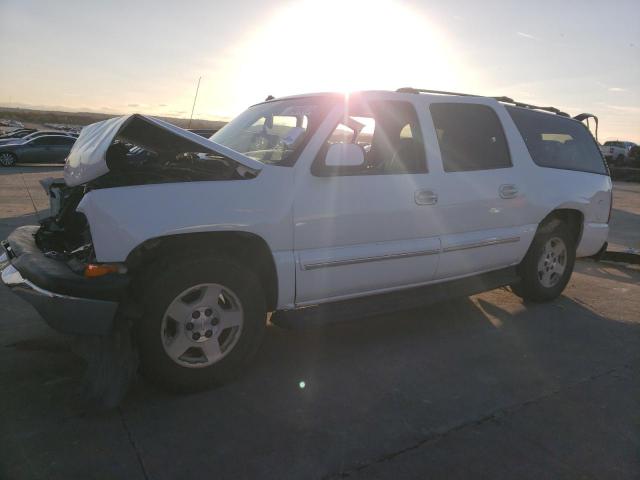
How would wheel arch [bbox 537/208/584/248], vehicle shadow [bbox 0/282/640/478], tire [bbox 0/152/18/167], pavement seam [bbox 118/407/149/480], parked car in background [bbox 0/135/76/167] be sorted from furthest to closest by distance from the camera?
1. parked car in background [bbox 0/135/76/167]
2. tire [bbox 0/152/18/167]
3. wheel arch [bbox 537/208/584/248]
4. vehicle shadow [bbox 0/282/640/478]
5. pavement seam [bbox 118/407/149/480]

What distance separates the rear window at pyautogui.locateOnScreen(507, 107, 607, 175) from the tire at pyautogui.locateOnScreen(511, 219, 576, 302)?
0.63 meters

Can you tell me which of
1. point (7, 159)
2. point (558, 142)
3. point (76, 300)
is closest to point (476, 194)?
point (558, 142)

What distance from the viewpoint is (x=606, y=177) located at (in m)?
5.73

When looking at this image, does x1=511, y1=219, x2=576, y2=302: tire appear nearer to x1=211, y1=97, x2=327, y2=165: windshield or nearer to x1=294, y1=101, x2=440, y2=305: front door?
x1=294, y1=101, x2=440, y2=305: front door

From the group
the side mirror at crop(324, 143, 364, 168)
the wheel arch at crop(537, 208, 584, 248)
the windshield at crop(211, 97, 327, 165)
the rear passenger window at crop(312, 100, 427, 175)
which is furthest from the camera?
the wheel arch at crop(537, 208, 584, 248)

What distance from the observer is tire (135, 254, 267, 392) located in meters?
3.04

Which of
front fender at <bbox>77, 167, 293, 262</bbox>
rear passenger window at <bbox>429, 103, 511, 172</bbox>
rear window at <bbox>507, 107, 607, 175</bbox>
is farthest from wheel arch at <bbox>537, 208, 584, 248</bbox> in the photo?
front fender at <bbox>77, 167, 293, 262</bbox>

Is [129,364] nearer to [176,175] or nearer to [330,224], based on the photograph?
[176,175]

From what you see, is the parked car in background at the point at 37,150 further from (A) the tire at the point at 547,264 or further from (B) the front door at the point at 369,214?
(A) the tire at the point at 547,264

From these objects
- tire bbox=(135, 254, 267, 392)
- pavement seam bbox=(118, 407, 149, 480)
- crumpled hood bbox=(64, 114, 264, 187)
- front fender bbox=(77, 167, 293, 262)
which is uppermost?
crumpled hood bbox=(64, 114, 264, 187)

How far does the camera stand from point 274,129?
417 cm

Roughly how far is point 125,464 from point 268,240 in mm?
1494

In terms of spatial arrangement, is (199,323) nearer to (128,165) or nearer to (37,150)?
(128,165)

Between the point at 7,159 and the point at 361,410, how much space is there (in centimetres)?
2363
